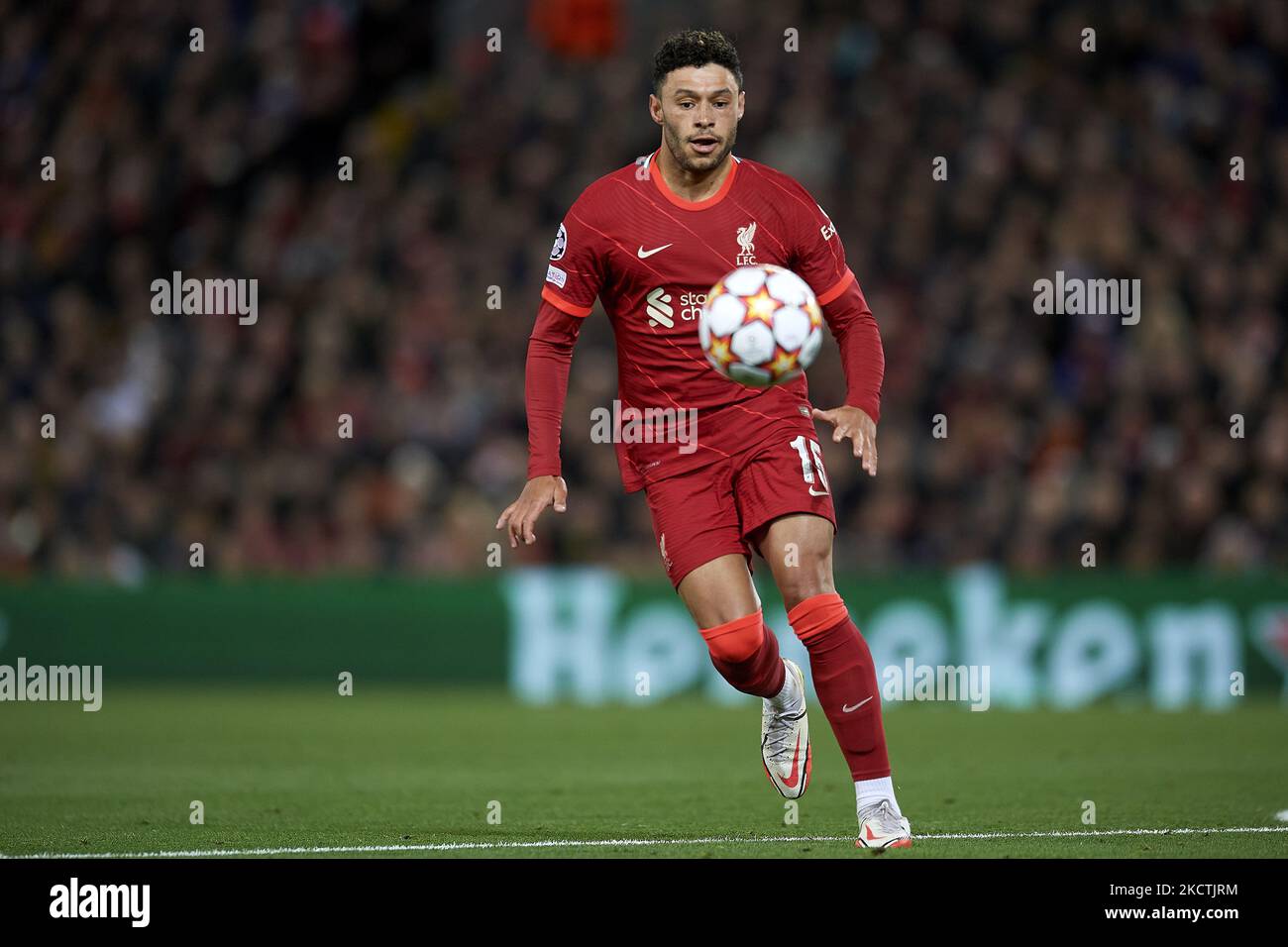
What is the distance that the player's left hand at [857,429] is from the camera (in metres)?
6.88

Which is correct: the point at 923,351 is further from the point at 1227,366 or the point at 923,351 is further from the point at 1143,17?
the point at 1143,17

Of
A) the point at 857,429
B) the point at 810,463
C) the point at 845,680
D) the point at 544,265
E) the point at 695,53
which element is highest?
the point at 544,265

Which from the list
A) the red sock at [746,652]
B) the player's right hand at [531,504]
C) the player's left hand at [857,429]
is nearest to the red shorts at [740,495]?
the player's left hand at [857,429]

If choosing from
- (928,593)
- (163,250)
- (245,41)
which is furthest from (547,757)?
(245,41)

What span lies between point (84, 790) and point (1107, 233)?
33.1ft

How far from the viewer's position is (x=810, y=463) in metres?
6.98

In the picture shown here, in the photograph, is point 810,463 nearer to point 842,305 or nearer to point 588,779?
point 842,305

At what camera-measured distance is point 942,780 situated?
9273mm

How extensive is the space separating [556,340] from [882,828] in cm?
215

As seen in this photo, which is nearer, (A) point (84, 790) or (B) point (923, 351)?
(A) point (84, 790)

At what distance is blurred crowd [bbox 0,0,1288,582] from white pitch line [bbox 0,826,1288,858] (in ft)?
23.9

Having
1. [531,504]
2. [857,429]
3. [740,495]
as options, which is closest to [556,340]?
[531,504]

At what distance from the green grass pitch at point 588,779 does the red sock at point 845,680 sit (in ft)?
1.09

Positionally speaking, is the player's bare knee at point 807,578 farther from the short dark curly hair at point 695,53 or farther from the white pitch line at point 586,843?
the short dark curly hair at point 695,53
